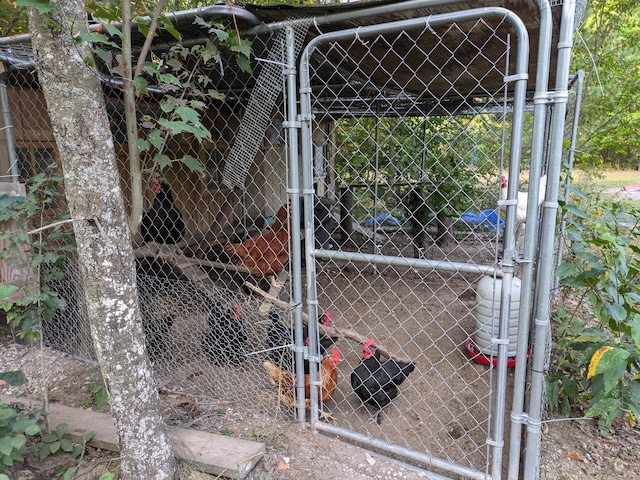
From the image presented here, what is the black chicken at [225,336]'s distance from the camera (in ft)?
9.35

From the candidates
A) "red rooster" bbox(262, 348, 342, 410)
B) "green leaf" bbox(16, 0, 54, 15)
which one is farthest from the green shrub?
"green leaf" bbox(16, 0, 54, 15)

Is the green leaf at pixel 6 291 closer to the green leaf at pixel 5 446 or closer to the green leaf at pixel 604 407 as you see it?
the green leaf at pixel 5 446

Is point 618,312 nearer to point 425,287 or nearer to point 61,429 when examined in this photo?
point 61,429

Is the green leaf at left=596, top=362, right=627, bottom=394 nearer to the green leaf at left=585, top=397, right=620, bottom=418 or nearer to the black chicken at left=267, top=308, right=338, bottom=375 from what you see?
the green leaf at left=585, top=397, right=620, bottom=418

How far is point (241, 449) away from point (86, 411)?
3.26ft

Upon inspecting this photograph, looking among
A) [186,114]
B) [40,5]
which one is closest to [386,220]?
[186,114]

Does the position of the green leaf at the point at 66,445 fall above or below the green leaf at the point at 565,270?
below

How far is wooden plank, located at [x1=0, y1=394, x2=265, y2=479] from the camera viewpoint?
69.1 inches

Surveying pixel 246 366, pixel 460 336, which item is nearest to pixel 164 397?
pixel 246 366

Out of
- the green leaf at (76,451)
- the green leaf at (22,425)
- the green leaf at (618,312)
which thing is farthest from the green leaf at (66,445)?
the green leaf at (618,312)

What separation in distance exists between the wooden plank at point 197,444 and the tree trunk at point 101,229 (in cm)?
18

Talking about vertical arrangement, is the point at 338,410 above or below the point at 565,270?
below

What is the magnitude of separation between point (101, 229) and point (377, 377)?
5.40 feet

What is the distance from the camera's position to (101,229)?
1.43m
